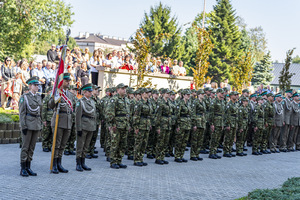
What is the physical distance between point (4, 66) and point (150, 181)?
10.5 metres

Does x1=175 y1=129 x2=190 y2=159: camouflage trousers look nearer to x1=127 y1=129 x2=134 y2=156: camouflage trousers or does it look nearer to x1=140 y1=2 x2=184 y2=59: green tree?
x1=127 y1=129 x2=134 y2=156: camouflage trousers

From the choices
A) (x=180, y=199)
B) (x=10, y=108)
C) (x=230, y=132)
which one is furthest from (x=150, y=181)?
(x=10, y=108)

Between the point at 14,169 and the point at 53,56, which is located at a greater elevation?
the point at 53,56

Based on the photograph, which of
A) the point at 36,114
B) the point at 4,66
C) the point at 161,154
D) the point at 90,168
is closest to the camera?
the point at 36,114

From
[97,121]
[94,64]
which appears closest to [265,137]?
[97,121]

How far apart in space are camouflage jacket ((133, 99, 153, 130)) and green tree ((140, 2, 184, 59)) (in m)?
36.5

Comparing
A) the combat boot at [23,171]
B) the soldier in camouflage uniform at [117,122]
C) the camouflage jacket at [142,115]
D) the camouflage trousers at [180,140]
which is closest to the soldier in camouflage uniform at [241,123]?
the camouflage trousers at [180,140]

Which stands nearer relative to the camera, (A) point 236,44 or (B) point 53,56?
(B) point 53,56

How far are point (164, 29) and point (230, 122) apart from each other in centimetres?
3708

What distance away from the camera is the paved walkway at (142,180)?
7673 mm

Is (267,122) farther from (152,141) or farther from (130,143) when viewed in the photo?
(130,143)

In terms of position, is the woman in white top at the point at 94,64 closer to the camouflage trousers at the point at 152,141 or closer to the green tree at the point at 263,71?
the camouflage trousers at the point at 152,141

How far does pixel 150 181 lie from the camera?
29.9ft

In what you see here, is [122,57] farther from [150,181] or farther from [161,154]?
[150,181]
